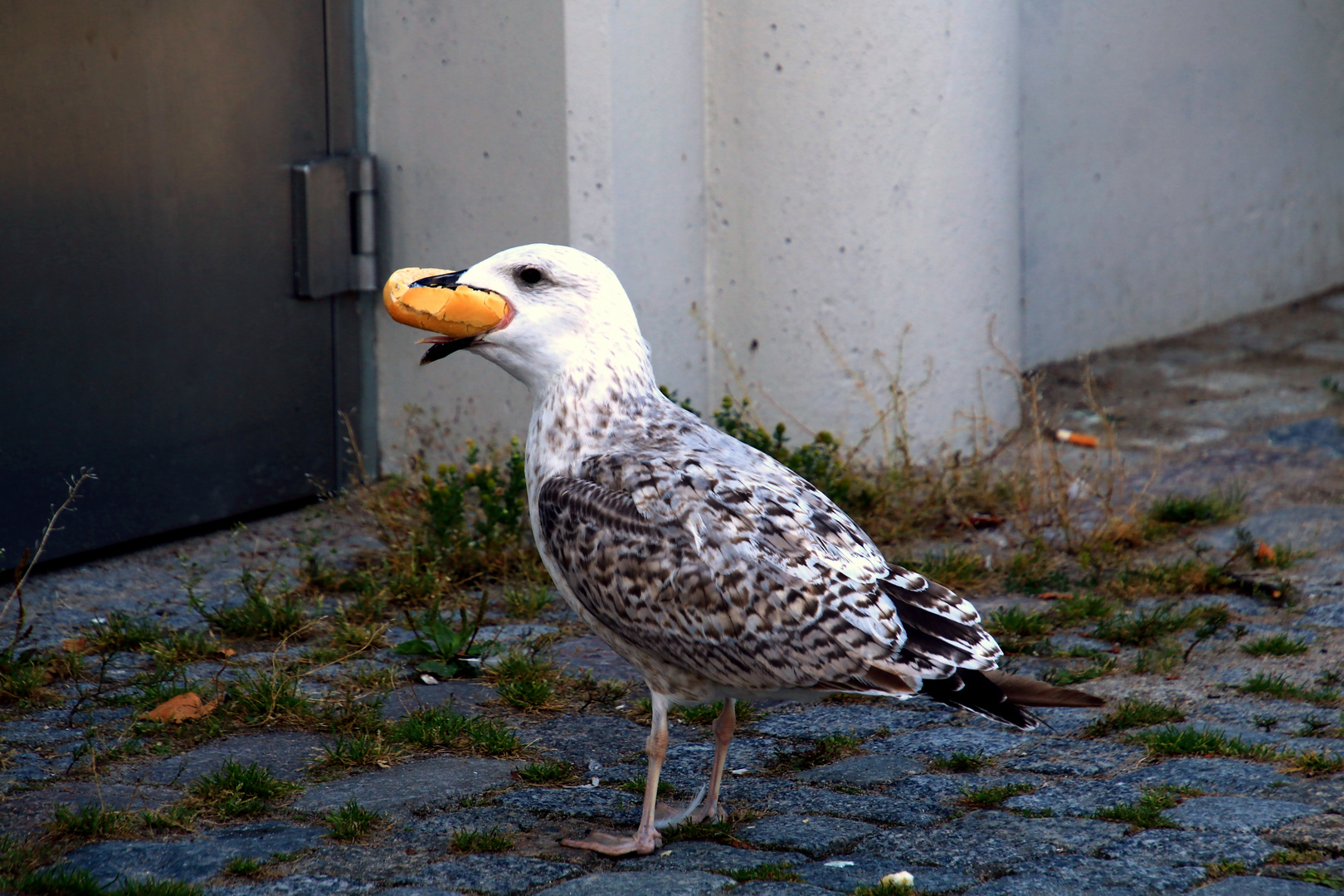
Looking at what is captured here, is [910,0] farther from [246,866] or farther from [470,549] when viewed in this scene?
[246,866]

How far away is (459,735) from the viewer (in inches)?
148

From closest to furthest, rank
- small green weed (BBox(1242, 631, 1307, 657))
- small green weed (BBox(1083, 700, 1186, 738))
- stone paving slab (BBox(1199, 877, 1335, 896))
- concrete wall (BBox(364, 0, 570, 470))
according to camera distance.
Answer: stone paving slab (BBox(1199, 877, 1335, 896)) < small green weed (BBox(1083, 700, 1186, 738)) < small green weed (BBox(1242, 631, 1307, 657)) < concrete wall (BBox(364, 0, 570, 470))

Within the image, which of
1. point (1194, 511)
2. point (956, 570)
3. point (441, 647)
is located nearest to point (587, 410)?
point (441, 647)

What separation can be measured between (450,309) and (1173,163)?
19.1 ft

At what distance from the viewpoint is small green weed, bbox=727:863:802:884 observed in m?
2.95

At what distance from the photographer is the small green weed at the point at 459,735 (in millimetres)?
3707

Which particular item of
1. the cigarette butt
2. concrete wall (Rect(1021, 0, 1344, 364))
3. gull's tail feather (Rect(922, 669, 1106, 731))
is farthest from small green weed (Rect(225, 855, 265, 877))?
concrete wall (Rect(1021, 0, 1344, 364))

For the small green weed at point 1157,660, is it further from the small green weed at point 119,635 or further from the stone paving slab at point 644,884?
the small green weed at point 119,635

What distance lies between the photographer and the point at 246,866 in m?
2.95

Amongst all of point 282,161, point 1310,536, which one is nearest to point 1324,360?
point 1310,536

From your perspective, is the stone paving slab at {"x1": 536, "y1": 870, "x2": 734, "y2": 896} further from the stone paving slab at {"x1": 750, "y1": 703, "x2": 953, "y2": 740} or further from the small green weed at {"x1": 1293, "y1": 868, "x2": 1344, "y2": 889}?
the small green weed at {"x1": 1293, "y1": 868, "x2": 1344, "y2": 889}

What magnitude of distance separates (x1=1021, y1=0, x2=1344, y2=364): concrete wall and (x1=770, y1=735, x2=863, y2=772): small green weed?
4.14 metres

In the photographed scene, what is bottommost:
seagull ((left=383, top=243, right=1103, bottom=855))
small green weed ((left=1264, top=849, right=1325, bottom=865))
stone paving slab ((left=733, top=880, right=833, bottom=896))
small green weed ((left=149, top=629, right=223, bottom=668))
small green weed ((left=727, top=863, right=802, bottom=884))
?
small green weed ((left=727, top=863, right=802, bottom=884))

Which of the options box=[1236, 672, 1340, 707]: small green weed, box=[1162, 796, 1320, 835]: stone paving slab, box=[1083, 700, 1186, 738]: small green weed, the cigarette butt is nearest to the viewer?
box=[1162, 796, 1320, 835]: stone paving slab
